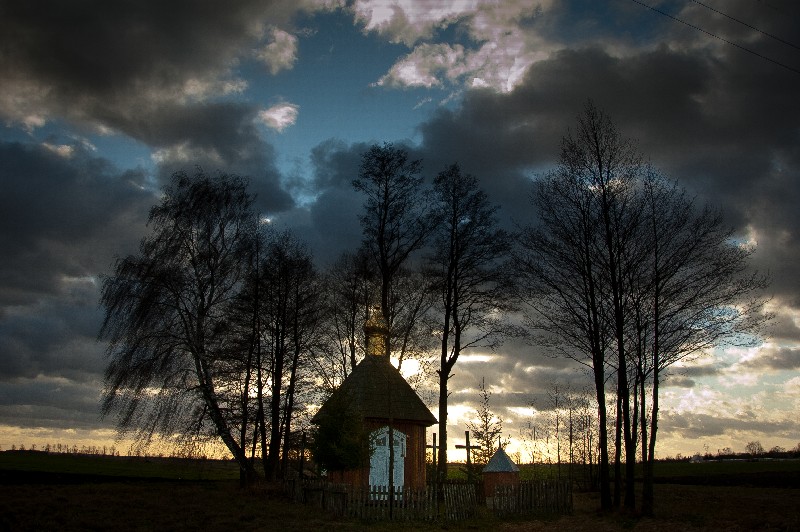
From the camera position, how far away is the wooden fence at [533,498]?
22750 mm

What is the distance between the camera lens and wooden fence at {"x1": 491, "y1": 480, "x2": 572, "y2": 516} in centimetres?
2275

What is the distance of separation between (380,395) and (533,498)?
810 centimetres

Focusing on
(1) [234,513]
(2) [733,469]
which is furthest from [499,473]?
(2) [733,469]

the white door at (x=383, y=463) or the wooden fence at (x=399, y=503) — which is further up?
the white door at (x=383, y=463)

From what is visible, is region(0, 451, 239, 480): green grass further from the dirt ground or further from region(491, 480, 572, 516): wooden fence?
region(491, 480, 572, 516): wooden fence

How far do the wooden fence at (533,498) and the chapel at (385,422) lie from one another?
508cm

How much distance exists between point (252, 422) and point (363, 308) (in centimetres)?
1004

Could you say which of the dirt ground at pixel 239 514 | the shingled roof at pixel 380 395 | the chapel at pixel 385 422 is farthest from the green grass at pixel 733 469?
the shingled roof at pixel 380 395

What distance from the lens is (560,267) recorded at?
2242 centimetres

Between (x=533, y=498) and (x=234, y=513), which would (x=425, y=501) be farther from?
(x=234, y=513)

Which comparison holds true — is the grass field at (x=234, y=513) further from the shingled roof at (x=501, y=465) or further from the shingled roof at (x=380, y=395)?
the shingled roof at (x=380, y=395)

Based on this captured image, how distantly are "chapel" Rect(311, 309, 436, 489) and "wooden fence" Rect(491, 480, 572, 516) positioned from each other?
5.08 m

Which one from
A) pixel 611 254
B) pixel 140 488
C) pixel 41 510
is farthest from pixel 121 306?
pixel 611 254

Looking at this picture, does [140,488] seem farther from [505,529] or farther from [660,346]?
[660,346]
